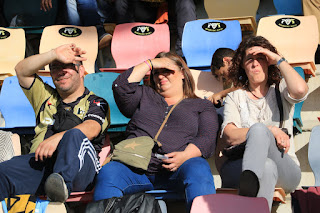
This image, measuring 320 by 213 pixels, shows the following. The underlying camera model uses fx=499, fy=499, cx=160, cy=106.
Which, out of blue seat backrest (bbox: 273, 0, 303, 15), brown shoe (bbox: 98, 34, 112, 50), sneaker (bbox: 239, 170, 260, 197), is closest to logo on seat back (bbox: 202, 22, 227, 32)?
blue seat backrest (bbox: 273, 0, 303, 15)

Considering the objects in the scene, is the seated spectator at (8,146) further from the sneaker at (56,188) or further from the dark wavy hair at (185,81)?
the dark wavy hair at (185,81)

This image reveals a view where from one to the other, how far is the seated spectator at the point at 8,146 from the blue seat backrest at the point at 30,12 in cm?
258

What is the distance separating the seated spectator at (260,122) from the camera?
7.22ft

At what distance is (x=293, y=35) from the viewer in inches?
157

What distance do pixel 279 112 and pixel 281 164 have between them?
0.37 m

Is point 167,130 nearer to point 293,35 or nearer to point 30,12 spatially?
point 293,35

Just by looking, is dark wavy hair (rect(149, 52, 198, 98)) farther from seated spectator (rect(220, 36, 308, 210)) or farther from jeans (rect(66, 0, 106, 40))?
jeans (rect(66, 0, 106, 40))

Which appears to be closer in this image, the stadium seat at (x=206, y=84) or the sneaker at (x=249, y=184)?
the sneaker at (x=249, y=184)

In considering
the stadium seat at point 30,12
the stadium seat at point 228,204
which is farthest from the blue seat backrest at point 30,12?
the stadium seat at point 228,204

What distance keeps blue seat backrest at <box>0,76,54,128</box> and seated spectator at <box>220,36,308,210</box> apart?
1.58m

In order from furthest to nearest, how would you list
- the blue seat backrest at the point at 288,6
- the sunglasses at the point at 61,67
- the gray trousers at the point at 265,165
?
the blue seat backrest at the point at 288,6 < the sunglasses at the point at 61,67 < the gray trousers at the point at 265,165

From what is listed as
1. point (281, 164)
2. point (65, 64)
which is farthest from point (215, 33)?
point (281, 164)

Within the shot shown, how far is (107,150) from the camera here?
3021mm

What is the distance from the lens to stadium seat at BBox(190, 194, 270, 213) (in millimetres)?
2084
